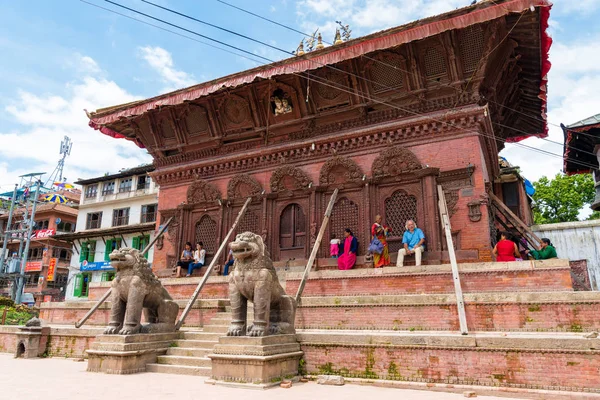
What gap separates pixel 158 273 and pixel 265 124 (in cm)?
631

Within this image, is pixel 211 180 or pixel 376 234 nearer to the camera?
pixel 376 234

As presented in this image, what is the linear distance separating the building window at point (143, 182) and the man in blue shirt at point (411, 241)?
99.9ft

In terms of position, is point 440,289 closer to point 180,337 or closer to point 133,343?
point 180,337

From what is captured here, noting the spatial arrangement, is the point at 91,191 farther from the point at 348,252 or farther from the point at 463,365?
the point at 463,365

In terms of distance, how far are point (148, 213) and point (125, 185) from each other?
171 inches

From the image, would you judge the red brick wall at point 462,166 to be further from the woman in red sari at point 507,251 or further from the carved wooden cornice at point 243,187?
the carved wooden cornice at point 243,187

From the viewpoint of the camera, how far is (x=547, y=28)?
10258 millimetres

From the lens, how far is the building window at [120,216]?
37000mm

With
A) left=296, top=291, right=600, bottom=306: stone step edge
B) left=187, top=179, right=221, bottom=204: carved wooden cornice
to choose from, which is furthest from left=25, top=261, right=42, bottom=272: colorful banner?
left=296, top=291, right=600, bottom=306: stone step edge

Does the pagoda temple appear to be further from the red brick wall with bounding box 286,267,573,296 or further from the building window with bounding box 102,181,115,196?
the building window with bounding box 102,181,115,196

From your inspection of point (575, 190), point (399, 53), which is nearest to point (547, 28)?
point (399, 53)

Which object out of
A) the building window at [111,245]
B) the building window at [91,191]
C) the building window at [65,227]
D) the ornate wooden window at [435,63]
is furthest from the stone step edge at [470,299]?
the building window at [65,227]

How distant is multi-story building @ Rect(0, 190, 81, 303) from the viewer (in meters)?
39.1

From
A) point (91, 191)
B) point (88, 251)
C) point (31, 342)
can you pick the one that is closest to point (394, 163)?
Result: point (31, 342)
